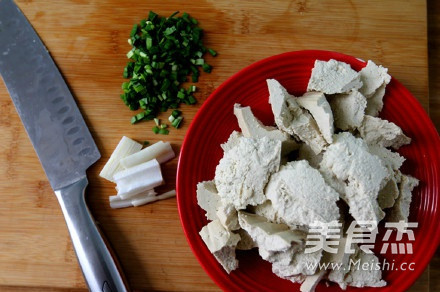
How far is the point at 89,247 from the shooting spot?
1871 mm

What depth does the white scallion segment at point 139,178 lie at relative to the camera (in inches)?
76.5

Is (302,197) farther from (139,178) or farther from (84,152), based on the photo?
(84,152)

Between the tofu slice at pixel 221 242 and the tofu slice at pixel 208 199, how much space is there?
44 millimetres

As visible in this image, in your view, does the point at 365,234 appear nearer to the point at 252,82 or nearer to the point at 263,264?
the point at 263,264

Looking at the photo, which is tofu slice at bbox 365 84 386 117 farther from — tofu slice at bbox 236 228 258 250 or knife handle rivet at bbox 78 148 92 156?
knife handle rivet at bbox 78 148 92 156

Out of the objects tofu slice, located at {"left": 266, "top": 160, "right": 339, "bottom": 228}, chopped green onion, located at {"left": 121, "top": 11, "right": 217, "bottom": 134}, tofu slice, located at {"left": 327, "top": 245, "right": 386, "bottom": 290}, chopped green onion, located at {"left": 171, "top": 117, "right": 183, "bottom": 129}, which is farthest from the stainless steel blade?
tofu slice, located at {"left": 327, "top": 245, "right": 386, "bottom": 290}

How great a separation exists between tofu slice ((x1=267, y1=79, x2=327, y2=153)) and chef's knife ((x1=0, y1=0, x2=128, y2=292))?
87 cm

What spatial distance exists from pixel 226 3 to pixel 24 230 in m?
1.44

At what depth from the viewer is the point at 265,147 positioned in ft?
5.30

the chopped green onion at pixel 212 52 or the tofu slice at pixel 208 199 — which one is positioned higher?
the chopped green onion at pixel 212 52

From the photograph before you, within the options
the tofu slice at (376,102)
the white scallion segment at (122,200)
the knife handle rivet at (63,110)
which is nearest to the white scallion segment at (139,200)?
the white scallion segment at (122,200)

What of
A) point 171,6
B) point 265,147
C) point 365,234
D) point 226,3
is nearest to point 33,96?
point 171,6

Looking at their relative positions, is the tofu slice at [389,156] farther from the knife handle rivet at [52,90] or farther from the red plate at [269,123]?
the knife handle rivet at [52,90]

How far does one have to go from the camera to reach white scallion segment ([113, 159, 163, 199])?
194 cm
